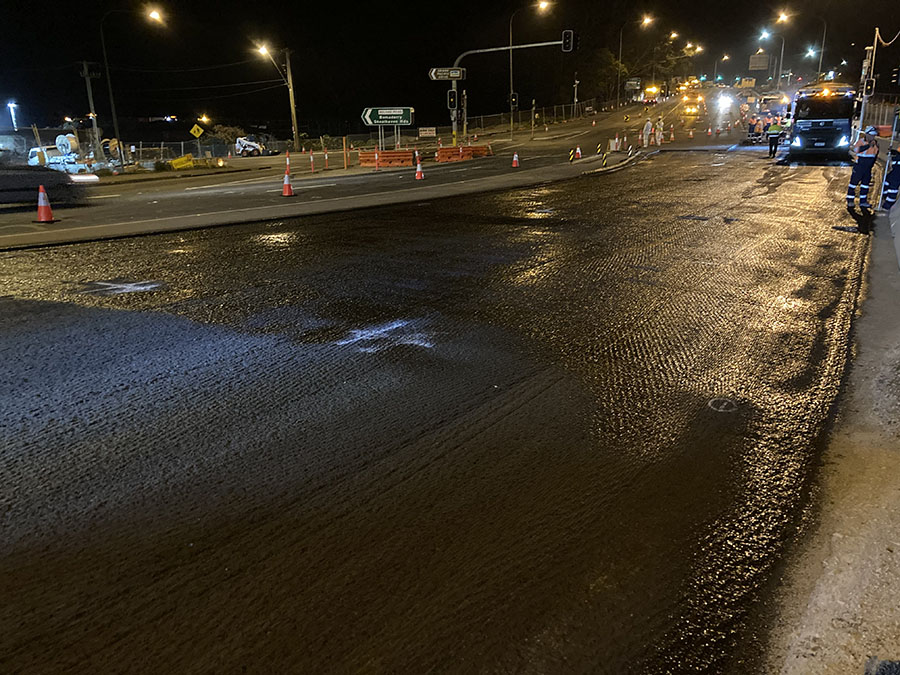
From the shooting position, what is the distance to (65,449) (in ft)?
14.2

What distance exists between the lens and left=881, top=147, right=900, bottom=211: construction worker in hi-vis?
45.1 ft

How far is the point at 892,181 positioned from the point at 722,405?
11.9m

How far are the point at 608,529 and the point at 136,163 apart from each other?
4147 centimetres

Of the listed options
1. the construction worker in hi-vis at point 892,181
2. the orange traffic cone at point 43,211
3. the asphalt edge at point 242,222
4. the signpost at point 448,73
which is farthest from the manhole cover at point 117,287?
the signpost at point 448,73

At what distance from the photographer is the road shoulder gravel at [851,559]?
273cm

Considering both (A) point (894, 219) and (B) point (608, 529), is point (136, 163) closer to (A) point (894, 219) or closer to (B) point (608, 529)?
(A) point (894, 219)

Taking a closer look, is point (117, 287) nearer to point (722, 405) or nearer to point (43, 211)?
point (722, 405)

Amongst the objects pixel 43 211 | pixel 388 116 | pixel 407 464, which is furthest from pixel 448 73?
pixel 407 464

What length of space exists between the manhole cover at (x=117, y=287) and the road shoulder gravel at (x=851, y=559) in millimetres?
7507

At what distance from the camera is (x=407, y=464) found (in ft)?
13.6

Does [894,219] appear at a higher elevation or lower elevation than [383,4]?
lower

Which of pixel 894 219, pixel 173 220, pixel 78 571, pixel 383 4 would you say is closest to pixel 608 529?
pixel 78 571

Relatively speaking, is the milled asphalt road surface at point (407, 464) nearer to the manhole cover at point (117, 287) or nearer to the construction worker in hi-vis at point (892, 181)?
the manhole cover at point (117, 287)

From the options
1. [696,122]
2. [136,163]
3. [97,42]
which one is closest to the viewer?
[136,163]
